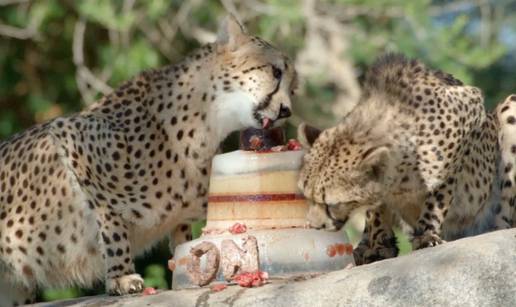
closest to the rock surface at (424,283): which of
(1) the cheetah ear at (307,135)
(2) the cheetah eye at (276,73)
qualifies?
(1) the cheetah ear at (307,135)

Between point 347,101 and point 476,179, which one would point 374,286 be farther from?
point 347,101

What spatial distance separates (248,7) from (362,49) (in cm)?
119

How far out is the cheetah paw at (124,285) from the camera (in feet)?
23.3

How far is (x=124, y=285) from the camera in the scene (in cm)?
712

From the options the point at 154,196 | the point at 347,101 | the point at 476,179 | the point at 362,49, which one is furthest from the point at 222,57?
the point at 347,101

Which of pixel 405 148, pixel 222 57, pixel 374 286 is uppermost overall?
pixel 222 57

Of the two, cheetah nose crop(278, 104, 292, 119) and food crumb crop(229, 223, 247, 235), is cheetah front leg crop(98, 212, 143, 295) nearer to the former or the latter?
food crumb crop(229, 223, 247, 235)

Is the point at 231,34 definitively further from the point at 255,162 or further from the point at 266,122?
the point at 255,162

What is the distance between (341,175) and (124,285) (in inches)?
55.5

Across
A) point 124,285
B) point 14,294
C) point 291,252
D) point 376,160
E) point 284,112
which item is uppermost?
point 284,112

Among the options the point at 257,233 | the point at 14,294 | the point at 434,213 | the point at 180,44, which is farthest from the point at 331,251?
the point at 180,44

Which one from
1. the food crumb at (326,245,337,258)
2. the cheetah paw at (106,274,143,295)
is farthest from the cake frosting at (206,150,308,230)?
the cheetah paw at (106,274,143,295)

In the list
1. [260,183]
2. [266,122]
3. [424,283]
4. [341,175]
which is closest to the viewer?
[424,283]

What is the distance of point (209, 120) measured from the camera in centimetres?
762
